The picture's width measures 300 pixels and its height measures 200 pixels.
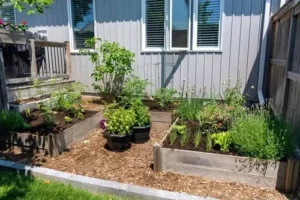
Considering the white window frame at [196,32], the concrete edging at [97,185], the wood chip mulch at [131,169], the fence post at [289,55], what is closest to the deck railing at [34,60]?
the wood chip mulch at [131,169]

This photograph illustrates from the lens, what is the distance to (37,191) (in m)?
2.35

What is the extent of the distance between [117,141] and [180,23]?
10.7 ft

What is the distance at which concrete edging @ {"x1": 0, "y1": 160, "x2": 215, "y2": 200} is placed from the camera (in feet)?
7.21

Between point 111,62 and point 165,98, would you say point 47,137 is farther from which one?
point 111,62

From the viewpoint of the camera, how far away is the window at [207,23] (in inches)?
190

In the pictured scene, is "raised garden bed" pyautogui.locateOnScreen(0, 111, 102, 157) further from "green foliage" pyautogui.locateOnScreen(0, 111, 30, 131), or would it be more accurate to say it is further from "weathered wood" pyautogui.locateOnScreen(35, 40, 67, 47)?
"weathered wood" pyautogui.locateOnScreen(35, 40, 67, 47)

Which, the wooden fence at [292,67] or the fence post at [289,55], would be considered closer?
the wooden fence at [292,67]

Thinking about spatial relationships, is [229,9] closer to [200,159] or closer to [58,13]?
[200,159]

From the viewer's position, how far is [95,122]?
4246mm

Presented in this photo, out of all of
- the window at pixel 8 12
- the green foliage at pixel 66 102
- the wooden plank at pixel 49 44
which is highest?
the window at pixel 8 12

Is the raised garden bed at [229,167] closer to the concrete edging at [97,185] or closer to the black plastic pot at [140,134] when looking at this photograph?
the concrete edging at [97,185]

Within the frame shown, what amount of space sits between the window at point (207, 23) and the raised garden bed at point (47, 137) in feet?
10.4

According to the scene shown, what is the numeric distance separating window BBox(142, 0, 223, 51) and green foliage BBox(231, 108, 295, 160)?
2.85 m

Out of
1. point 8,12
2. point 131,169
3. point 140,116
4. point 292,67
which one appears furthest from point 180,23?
point 8,12
